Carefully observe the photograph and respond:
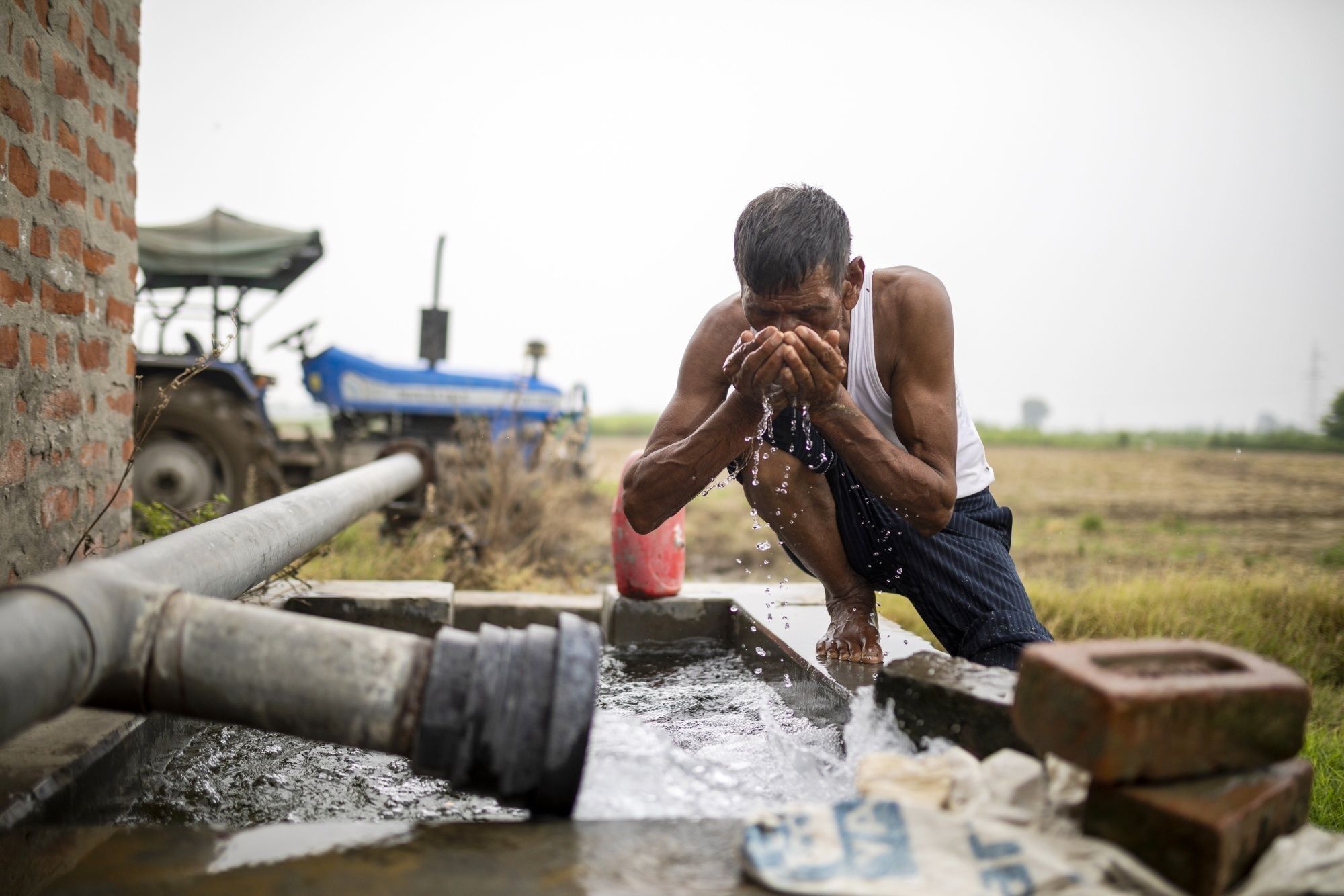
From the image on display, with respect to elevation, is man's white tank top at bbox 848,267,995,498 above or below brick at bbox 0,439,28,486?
above

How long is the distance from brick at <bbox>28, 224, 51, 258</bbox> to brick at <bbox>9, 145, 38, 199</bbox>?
0.09m

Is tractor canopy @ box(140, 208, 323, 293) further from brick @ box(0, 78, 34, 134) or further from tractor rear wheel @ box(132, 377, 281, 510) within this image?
brick @ box(0, 78, 34, 134)

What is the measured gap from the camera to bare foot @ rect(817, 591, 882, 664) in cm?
252

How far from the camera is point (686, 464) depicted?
2.56 meters

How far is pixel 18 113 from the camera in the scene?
88.7 inches

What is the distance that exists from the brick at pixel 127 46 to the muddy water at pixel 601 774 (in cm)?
216

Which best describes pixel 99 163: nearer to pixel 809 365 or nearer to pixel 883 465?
pixel 809 365

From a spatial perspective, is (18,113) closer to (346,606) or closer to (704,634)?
(346,606)

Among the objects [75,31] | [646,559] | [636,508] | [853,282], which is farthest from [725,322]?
[75,31]

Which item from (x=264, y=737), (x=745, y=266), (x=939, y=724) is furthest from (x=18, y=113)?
(x=939, y=724)

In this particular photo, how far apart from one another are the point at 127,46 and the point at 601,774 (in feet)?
9.24

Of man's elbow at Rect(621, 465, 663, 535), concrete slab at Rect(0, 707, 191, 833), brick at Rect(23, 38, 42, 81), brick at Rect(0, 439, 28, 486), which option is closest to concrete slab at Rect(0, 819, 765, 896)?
concrete slab at Rect(0, 707, 191, 833)

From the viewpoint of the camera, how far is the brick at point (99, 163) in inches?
105

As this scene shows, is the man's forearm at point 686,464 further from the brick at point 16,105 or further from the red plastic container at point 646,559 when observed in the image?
the brick at point 16,105
